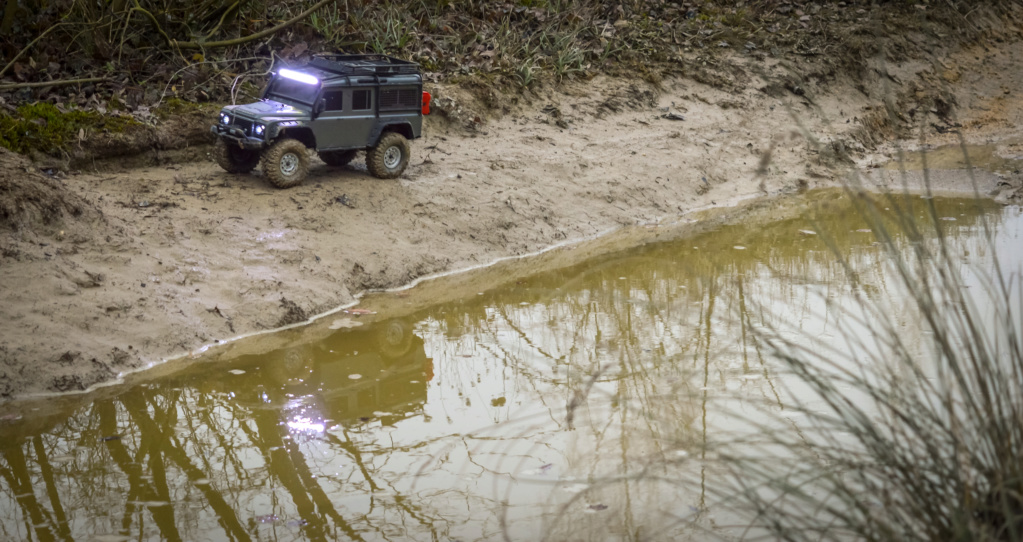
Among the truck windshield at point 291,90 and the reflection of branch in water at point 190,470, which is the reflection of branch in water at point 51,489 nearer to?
the reflection of branch in water at point 190,470

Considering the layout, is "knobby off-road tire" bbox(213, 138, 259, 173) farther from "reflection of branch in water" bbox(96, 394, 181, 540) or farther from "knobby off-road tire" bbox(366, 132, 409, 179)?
"reflection of branch in water" bbox(96, 394, 181, 540)

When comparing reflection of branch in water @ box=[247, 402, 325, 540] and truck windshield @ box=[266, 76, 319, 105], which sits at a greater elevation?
truck windshield @ box=[266, 76, 319, 105]

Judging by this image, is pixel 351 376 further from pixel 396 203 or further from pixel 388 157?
pixel 388 157

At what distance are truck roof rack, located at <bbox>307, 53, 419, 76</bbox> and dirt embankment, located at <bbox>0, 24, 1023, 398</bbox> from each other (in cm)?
99

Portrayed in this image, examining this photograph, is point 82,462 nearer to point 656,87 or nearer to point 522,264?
point 522,264

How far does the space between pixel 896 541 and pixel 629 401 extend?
8.38 feet

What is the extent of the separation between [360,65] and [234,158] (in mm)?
1409

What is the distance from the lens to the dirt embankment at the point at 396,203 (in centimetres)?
568

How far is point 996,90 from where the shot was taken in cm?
1358

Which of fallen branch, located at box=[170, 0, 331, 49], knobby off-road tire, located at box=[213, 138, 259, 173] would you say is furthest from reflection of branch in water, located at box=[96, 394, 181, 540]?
fallen branch, located at box=[170, 0, 331, 49]

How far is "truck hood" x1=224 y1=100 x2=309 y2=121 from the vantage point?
7.28 metres

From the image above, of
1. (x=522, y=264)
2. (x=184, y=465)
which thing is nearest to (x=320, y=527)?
(x=184, y=465)

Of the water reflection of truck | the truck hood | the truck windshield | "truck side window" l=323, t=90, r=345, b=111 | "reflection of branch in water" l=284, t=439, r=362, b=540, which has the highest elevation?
the truck windshield

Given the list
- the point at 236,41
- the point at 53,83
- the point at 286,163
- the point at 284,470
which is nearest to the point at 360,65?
the point at 286,163
